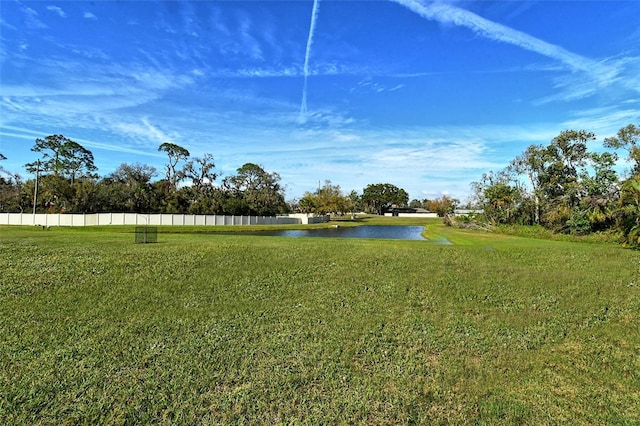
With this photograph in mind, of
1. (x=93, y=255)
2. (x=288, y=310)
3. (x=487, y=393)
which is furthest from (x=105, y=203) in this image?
(x=487, y=393)

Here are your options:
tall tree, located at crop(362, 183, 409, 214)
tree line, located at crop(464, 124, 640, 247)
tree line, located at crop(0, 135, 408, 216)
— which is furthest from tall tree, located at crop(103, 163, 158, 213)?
tall tree, located at crop(362, 183, 409, 214)

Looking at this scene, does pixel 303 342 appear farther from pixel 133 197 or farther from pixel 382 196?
pixel 382 196

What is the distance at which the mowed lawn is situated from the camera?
404cm

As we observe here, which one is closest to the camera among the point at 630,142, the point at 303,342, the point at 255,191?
the point at 303,342

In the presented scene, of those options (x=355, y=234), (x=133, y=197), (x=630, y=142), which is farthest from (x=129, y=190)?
(x=630, y=142)

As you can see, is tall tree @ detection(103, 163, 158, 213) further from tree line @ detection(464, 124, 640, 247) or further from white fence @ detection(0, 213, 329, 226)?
tree line @ detection(464, 124, 640, 247)

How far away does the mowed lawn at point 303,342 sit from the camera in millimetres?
4035

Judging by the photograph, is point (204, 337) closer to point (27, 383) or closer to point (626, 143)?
point (27, 383)

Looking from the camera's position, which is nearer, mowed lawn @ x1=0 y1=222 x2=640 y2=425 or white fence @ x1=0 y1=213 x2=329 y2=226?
mowed lawn @ x1=0 y1=222 x2=640 y2=425

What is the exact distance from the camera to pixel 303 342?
18.2 ft

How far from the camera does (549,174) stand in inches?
1309

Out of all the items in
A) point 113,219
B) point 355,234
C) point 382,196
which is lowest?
point 355,234

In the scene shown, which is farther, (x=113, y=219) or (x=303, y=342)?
(x=113, y=219)

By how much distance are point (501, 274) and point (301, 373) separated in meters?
7.08
